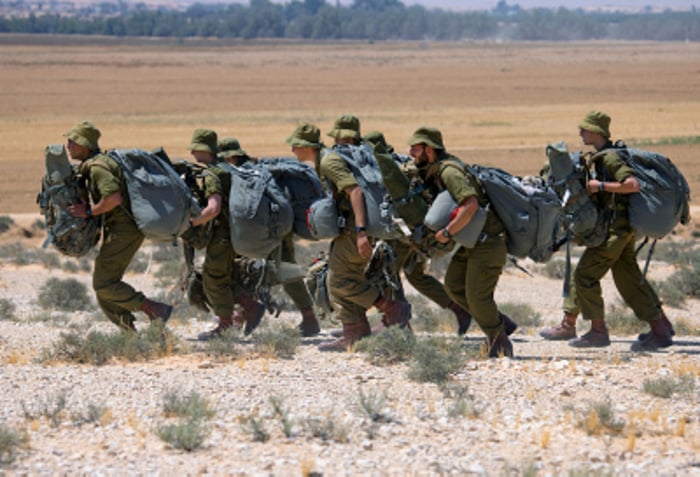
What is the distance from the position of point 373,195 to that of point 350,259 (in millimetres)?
A: 614

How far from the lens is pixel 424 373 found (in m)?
8.19

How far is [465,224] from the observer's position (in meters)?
9.03

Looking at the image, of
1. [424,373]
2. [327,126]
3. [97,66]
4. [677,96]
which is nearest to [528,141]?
[327,126]

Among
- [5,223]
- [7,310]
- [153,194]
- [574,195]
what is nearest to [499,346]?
[574,195]

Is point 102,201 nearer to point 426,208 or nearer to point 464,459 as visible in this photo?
point 426,208

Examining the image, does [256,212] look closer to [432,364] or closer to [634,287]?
[432,364]

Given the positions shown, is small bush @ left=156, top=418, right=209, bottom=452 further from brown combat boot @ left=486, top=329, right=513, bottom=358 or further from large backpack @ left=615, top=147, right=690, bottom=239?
large backpack @ left=615, top=147, right=690, bottom=239

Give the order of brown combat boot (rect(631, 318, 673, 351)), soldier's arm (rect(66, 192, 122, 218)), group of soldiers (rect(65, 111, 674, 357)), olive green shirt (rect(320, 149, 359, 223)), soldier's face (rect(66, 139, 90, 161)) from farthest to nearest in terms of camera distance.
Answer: brown combat boot (rect(631, 318, 673, 351))
soldier's face (rect(66, 139, 90, 161))
soldier's arm (rect(66, 192, 122, 218))
olive green shirt (rect(320, 149, 359, 223))
group of soldiers (rect(65, 111, 674, 357))

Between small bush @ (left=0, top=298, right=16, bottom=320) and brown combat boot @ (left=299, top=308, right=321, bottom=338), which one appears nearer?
brown combat boot @ (left=299, top=308, right=321, bottom=338)

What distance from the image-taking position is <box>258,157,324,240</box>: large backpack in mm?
10672

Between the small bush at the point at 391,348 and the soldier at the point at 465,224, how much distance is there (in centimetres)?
70

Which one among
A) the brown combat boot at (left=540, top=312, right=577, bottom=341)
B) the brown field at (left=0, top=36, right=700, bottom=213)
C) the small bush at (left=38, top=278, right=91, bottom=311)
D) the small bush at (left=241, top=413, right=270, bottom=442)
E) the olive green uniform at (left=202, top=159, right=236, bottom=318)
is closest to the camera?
the small bush at (left=241, top=413, right=270, bottom=442)

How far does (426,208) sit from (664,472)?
350cm

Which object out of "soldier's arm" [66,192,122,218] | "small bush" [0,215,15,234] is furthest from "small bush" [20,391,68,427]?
"small bush" [0,215,15,234]
